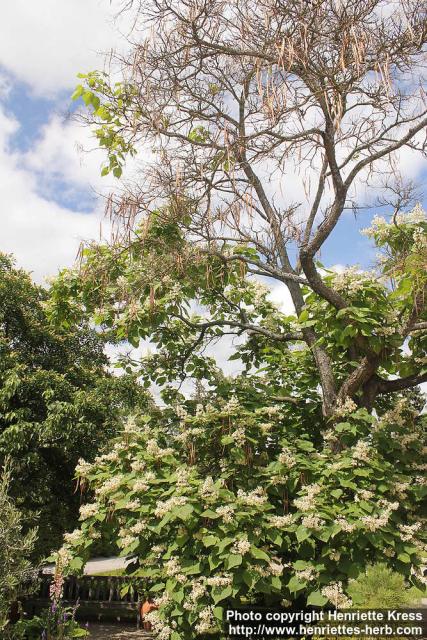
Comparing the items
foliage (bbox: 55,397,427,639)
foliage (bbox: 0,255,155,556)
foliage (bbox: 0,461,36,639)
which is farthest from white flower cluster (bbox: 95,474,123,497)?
foliage (bbox: 0,255,155,556)

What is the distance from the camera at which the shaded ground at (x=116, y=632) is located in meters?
8.71

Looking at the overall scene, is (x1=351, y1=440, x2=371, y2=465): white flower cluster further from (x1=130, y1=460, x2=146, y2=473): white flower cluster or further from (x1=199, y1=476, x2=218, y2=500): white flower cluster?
(x1=130, y1=460, x2=146, y2=473): white flower cluster

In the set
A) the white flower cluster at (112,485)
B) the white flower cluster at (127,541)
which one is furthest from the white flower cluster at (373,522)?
the white flower cluster at (112,485)

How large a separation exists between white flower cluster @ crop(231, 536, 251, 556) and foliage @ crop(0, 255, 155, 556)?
505 cm

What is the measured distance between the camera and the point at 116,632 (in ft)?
30.7

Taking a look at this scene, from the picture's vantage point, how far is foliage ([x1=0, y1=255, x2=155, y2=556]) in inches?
348

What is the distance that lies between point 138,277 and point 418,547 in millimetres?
3611

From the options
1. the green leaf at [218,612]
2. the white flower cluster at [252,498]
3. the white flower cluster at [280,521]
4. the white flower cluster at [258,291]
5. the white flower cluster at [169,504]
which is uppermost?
the white flower cluster at [258,291]

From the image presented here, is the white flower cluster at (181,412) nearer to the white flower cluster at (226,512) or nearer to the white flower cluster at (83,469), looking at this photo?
the white flower cluster at (83,469)

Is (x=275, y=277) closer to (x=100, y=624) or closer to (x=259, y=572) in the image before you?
(x=259, y=572)

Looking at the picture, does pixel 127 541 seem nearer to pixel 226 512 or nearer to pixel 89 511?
pixel 89 511

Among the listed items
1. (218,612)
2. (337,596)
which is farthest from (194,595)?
(337,596)

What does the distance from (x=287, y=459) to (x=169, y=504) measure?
1183 millimetres

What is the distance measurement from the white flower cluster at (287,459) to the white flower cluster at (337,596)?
3.46ft
